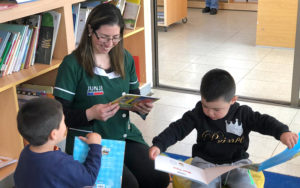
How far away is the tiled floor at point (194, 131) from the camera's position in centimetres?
280

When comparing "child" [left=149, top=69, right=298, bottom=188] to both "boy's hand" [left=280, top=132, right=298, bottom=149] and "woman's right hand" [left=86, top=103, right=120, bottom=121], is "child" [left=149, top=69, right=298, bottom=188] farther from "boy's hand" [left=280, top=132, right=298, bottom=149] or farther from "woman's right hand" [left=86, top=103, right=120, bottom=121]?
"woman's right hand" [left=86, top=103, right=120, bottom=121]

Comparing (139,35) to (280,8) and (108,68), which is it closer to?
(108,68)

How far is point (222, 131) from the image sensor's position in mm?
2027

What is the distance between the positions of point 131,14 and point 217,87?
5.46 ft

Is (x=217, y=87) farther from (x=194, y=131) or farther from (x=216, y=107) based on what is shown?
(x=194, y=131)

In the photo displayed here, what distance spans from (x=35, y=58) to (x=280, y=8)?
9.82ft

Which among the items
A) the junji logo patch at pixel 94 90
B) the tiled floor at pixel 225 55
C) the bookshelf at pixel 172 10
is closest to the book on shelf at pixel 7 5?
the junji logo patch at pixel 94 90

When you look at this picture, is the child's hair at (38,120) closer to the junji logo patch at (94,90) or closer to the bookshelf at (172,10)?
the junji logo patch at (94,90)

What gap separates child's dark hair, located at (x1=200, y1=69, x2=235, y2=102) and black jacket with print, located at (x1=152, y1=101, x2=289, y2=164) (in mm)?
139

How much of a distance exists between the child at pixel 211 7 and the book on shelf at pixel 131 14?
6.17ft

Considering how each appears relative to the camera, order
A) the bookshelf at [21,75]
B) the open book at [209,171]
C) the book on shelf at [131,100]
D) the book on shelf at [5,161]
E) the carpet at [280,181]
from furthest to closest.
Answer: the carpet at [280,181], the book on shelf at [5,161], the bookshelf at [21,75], the book on shelf at [131,100], the open book at [209,171]

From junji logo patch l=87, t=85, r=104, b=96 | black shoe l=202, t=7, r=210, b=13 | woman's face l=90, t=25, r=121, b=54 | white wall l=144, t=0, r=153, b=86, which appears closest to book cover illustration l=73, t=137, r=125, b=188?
junji logo patch l=87, t=85, r=104, b=96

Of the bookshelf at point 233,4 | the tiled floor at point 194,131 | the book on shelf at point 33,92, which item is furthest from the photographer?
the bookshelf at point 233,4

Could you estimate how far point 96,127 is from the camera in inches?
84.7
